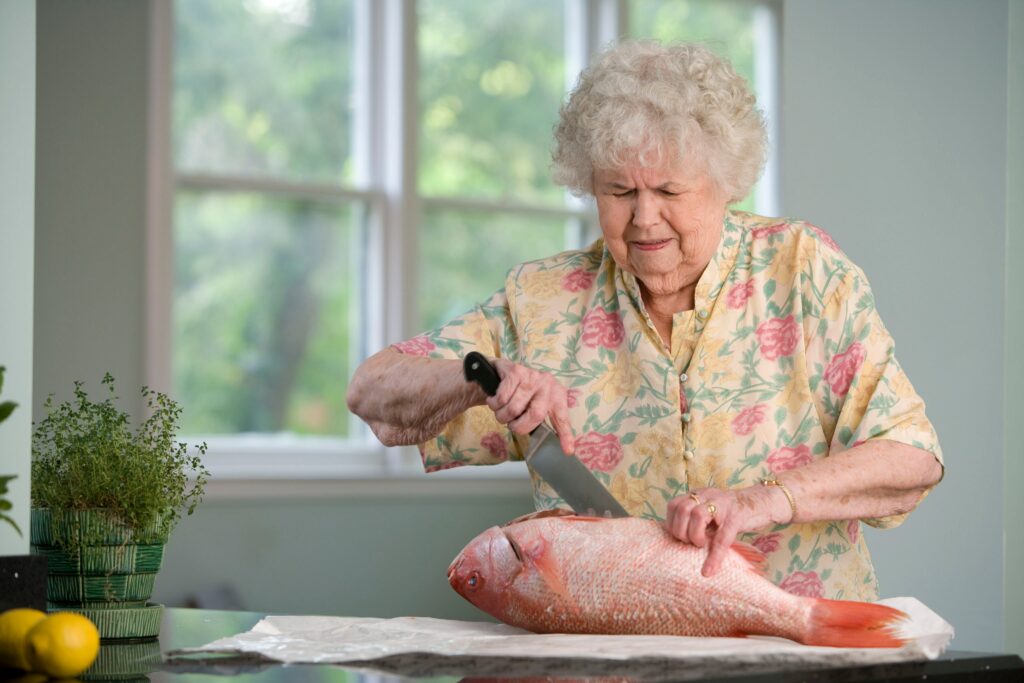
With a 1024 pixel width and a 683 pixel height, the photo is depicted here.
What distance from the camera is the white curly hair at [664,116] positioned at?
5.88ft

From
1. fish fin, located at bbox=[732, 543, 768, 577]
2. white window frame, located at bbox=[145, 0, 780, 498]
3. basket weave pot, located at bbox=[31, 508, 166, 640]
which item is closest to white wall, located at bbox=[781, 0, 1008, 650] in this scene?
fish fin, located at bbox=[732, 543, 768, 577]

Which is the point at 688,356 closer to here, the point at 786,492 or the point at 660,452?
the point at 660,452

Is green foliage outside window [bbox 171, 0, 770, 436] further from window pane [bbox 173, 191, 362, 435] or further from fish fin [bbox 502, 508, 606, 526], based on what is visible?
fish fin [bbox 502, 508, 606, 526]

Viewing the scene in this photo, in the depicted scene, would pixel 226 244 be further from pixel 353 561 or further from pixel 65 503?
pixel 65 503

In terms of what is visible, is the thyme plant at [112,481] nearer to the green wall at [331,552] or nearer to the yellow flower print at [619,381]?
the yellow flower print at [619,381]

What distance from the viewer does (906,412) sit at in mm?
1735

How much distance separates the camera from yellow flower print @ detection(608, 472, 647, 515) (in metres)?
1.89

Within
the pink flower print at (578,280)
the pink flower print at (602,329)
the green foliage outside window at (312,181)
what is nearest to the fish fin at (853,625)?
the pink flower print at (602,329)

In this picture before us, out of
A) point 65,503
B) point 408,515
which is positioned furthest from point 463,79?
point 65,503

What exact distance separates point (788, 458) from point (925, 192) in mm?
1312

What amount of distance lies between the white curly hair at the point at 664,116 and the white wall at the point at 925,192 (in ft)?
3.46

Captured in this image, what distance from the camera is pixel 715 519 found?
1476 millimetres

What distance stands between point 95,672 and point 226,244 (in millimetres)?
3296

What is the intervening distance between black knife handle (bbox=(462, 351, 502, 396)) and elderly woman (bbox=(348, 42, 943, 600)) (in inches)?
0.5
